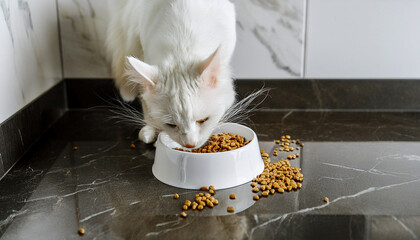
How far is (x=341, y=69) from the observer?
1873mm

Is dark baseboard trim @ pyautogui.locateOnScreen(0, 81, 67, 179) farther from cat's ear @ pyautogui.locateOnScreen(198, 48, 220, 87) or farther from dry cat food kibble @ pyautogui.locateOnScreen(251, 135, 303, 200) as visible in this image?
dry cat food kibble @ pyautogui.locateOnScreen(251, 135, 303, 200)

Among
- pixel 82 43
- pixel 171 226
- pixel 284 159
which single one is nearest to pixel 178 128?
pixel 171 226

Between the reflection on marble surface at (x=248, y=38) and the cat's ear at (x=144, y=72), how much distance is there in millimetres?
797

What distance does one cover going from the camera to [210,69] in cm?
112

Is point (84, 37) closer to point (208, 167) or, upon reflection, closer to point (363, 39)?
point (208, 167)

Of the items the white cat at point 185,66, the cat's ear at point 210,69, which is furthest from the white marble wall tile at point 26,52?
the cat's ear at point 210,69

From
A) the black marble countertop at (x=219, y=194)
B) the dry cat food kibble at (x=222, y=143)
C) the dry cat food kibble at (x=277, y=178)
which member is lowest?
the black marble countertop at (x=219, y=194)

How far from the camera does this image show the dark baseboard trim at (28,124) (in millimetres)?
1310

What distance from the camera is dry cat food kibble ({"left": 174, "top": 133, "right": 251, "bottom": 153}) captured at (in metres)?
1.31

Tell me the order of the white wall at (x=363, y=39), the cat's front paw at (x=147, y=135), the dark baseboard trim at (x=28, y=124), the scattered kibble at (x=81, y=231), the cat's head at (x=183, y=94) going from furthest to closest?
the white wall at (x=363, y=39)
the cat's front paw at (x=147, y=135)
the dark baseboard trim at (x=28, y=124)
the cat's head at (x=183, y=94)
the scattered kibble at (x=81, y=231)

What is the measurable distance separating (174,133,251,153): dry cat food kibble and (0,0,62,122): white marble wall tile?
612 millimetres

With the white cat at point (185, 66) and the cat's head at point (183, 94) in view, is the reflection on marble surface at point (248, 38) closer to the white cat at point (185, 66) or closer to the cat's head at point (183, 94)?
the white cat at point (185, 66)

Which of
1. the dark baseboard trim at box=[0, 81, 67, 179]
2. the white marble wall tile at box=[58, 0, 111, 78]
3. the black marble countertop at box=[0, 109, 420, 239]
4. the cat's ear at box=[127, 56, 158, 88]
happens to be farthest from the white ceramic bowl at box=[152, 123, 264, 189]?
the white marble wall tile at box=[58, 0, 111, 78]

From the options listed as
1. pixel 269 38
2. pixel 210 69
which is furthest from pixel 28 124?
pixel 269 38
